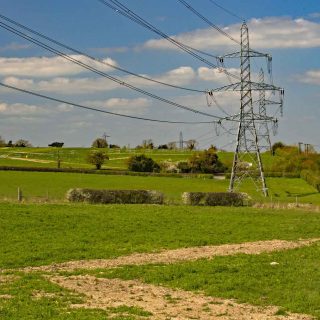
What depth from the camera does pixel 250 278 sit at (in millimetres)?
19219

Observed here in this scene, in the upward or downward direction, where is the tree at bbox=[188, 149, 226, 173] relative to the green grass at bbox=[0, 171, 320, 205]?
upward

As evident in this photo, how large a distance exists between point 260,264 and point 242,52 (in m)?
44.0

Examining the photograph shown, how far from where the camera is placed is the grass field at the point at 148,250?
15.7 m

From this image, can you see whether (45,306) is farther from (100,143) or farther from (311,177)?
(100,143)

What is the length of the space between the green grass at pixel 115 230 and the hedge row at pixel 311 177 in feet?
169

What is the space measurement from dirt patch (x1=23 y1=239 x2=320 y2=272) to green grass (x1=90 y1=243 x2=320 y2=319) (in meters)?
1.24

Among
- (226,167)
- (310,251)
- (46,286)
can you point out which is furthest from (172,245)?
(226,167)

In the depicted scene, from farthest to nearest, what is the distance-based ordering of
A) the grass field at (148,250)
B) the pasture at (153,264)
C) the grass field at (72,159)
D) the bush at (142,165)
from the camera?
1. the grass field at (72,159)
2. the bush at (142,165)
3. the grass field at (148,250)
4. the pasture at (153,264)

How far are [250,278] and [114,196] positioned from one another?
34.2 metres

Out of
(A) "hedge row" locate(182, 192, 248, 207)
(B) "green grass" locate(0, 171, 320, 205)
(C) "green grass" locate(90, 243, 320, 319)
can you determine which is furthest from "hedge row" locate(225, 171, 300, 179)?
(C) "green grass" locate(90, 243, 320, 319)

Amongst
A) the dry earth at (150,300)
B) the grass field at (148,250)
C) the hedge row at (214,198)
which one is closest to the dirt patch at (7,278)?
the grass field at (148,250)

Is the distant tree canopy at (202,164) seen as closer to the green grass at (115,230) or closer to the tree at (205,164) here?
the tree at (205,164)

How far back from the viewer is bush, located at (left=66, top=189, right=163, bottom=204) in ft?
167

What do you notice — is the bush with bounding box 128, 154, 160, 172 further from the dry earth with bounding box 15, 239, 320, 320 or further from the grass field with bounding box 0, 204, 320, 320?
the dry earth with bounding box 15, 239, 320, 320
